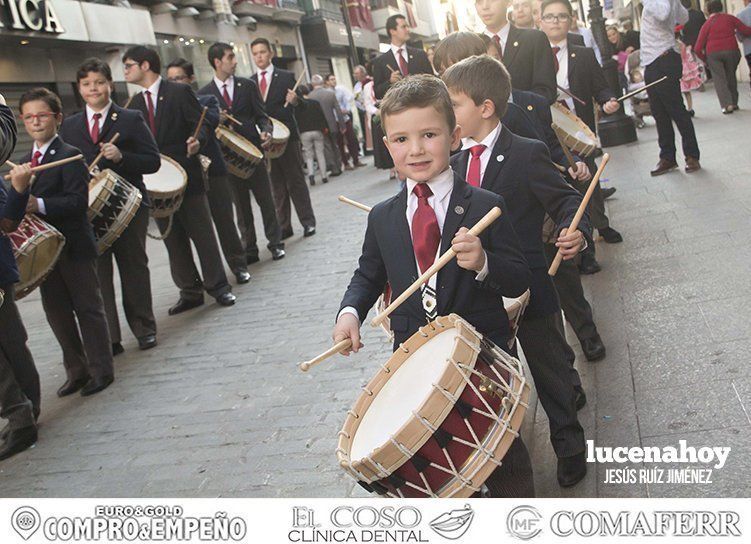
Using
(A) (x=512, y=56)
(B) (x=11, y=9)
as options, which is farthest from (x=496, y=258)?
(B) (x=11, y=9)

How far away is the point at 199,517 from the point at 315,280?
209 inches

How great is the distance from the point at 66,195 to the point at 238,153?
3459mm

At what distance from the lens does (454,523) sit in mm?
2740

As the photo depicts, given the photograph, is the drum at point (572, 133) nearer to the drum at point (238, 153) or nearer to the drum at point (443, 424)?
the drum at point (443, 424)

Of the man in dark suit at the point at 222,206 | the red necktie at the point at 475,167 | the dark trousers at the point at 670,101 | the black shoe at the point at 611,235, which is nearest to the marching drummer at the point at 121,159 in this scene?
the man in dark suit at the point at 222,206

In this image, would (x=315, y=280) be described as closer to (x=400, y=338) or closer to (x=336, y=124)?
(x=400, y=338)

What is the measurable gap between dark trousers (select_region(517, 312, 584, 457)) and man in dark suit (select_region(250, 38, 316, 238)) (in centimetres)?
717

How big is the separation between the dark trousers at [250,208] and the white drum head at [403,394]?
280 inches

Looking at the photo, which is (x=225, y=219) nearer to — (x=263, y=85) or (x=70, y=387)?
(x=263, y=85)

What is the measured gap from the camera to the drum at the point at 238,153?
30.0ft

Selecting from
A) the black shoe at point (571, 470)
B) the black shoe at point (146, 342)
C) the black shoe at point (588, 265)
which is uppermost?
the black shoe at point (571, 470)

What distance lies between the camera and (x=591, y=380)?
462 centimetres

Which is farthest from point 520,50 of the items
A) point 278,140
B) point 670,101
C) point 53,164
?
point 278,140

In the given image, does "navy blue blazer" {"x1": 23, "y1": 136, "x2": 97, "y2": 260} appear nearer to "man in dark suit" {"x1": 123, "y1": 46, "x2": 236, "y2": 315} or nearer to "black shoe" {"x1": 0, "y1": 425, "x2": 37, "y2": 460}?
"black shoe" {"x1": 0, "y1": 425, "x2": 37, "y2": 460}
